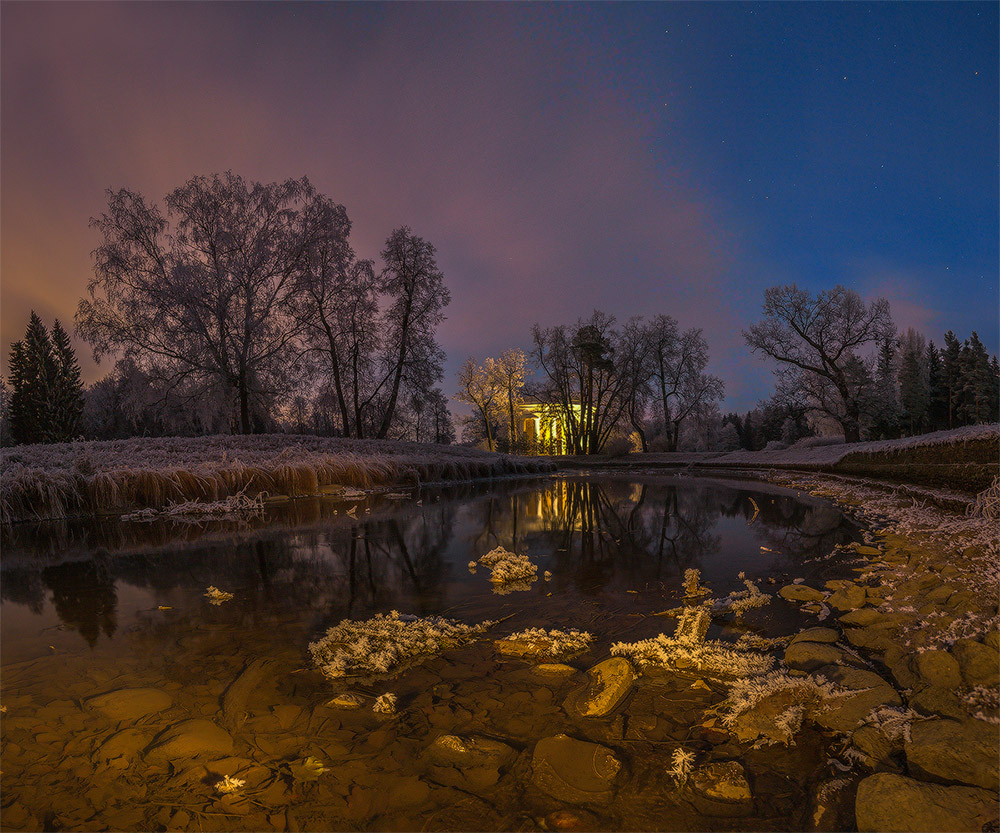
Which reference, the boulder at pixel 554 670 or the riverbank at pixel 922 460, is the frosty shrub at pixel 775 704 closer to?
the boulder at pixel 554 670

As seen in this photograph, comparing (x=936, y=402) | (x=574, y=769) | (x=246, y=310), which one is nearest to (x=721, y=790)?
(x=574, y=769)

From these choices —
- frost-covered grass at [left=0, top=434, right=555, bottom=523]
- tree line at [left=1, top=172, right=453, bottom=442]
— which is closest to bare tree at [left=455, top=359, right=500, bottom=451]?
tree line at [left=1, top=172, right=453, bottom=442]

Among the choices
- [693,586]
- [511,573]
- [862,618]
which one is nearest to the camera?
[862,618]

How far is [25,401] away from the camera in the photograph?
40344mm

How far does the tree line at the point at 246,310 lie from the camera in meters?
16.4

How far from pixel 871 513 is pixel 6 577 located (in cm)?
955

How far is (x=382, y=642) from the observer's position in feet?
7.81

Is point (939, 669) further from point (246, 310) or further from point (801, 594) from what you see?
point (246, 310)

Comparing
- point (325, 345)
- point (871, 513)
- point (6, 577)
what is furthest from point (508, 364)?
point (6, 577)

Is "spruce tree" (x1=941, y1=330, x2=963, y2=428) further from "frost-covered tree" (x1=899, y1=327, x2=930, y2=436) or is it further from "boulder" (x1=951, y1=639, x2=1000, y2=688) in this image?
"boulder" (x1=951, y1=639, x2=1000, y2=688)

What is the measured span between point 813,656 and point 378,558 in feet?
11.2

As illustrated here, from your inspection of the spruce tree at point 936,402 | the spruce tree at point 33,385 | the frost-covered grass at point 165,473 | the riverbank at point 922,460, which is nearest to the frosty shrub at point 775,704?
the riverbank at point 922,460

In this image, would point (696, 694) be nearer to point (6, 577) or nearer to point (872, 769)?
point (872, 769)

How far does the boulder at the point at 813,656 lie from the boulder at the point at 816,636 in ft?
0.49
